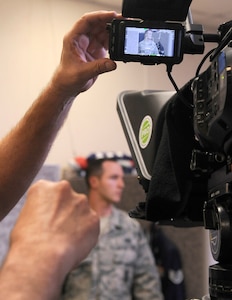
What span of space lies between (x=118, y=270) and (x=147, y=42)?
2031 millimetres

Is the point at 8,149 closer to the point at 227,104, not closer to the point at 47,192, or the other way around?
the point at 47,192

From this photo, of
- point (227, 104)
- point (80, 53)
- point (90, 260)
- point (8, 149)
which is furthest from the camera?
point (90, 260)

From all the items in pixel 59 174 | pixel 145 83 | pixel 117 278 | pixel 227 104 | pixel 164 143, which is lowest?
pixel 117 278

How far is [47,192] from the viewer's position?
834 millimetres

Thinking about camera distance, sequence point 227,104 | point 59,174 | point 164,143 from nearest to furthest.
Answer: point 227,104, point 164,143, point 59,174

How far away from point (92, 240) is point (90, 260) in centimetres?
187

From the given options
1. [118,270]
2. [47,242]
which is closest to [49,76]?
[118,270]

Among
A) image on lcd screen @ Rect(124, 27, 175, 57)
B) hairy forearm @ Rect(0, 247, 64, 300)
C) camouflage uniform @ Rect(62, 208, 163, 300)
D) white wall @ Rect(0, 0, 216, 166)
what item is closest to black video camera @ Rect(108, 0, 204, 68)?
image on lcd screen @ Rect(124, 27, 175, 57)

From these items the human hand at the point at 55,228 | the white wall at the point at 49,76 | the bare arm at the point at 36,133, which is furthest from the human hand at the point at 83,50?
the white wall at the point at 49,76

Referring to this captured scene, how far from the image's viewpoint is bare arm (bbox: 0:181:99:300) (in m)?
0.72

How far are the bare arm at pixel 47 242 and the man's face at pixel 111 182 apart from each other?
2.03 metres

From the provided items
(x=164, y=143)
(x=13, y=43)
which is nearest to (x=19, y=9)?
(x=13, y=43)

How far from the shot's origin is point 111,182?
2885 mm

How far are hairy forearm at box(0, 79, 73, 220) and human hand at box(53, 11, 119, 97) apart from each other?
0.34 ft
